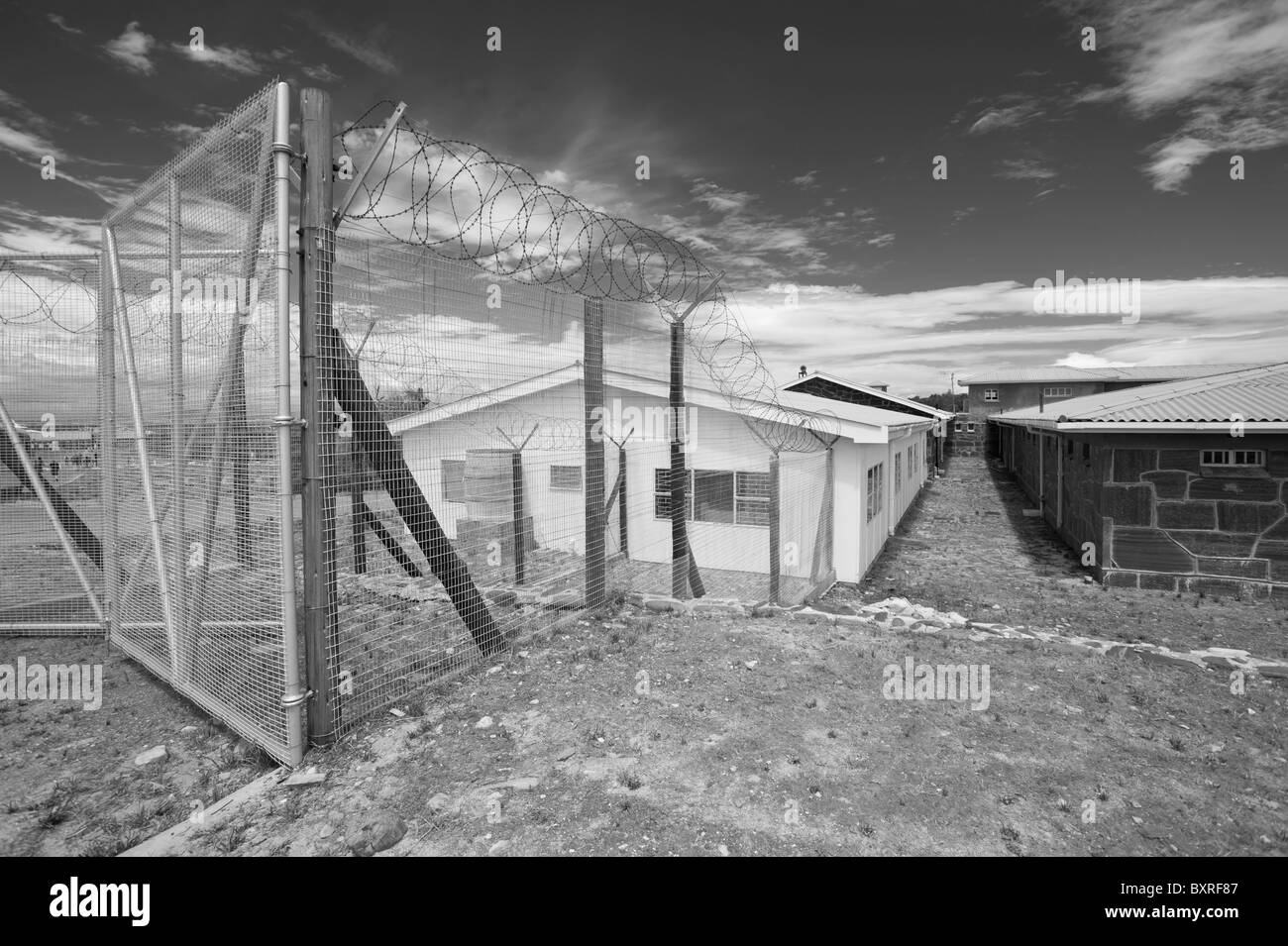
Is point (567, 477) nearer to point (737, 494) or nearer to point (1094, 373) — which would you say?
point (737, 494)

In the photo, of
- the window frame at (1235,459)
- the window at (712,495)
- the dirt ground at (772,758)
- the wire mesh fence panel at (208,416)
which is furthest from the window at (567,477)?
the window frame at (1235,459)

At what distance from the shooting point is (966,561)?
1144cm

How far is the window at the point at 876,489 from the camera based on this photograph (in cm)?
1091

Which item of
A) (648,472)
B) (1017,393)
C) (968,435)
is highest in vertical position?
(1017,393)

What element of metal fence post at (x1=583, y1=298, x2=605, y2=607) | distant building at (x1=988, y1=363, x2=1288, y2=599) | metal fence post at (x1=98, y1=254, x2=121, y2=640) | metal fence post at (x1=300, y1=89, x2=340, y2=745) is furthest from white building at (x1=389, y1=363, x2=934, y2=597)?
metal fence post at (x1=300, y1=89, x2=340, y2=745)

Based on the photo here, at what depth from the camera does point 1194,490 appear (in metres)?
8.85

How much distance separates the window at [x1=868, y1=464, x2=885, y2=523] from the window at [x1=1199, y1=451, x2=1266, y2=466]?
4.43m

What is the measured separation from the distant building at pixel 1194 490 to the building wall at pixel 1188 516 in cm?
1

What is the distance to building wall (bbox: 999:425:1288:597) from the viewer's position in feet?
28.0

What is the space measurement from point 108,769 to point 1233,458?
40.7 ft

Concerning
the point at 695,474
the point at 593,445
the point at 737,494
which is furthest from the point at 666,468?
the point at 593,445

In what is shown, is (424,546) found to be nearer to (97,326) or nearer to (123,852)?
(123,852)
